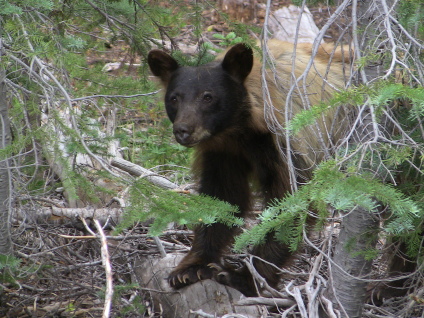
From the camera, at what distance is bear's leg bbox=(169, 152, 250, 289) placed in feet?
16.2

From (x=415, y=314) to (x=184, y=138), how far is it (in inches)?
84.1

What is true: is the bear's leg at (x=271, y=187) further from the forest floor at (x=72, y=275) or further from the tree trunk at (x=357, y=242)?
the tree trunk at (x=357, y=242)

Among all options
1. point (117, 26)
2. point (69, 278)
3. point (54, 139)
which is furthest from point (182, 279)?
point (117, 26)

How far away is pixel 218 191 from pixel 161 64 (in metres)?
1.18

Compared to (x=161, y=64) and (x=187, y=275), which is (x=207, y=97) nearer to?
(x=161, y=64)

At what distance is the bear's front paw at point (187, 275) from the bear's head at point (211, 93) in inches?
40.1

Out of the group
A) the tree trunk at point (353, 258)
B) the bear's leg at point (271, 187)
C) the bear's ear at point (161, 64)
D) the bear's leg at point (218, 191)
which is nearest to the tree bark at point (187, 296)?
the bear's leg at point (218, 191)

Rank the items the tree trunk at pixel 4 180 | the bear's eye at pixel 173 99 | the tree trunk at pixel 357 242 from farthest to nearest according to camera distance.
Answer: the bear's eye at pixel 173 99, the tree trunk at pixel 4 180, the tree trunk at pixel 357 242

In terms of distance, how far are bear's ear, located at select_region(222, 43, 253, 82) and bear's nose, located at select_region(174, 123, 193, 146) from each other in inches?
27.0

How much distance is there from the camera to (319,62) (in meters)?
4.97

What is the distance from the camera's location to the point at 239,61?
4.70 meters

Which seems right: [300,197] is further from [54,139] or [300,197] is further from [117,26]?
[117,26]

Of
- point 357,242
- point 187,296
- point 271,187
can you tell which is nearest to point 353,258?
point 357,242

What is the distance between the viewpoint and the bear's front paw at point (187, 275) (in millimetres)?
4535
